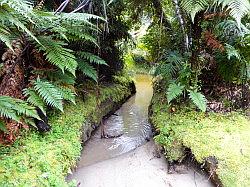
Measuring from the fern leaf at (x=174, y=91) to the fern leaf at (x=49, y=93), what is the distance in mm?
1436

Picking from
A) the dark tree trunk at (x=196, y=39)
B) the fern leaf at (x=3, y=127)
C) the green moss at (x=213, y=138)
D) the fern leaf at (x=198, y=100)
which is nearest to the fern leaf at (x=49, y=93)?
the fern leaf at (x=3, y=127)

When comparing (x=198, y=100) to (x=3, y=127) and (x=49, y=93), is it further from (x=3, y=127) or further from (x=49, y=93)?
(x=3, y=127)

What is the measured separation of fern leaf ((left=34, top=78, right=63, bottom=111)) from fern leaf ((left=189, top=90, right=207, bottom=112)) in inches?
67.1

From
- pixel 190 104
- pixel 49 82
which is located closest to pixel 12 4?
pixel 49 82

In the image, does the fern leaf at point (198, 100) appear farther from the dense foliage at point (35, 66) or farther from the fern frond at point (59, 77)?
the fern frond at point (59, 77)

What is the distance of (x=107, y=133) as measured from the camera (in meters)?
5.40

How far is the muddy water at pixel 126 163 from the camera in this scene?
13.0 feet

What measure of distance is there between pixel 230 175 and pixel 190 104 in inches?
52.8

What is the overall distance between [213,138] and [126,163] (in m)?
1.15

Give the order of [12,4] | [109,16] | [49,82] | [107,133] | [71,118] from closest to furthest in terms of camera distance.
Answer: [12,4]
[49,82]
[71,118]
[107,133]
[109,16]

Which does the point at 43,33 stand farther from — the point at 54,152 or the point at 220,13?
the point at 220,13

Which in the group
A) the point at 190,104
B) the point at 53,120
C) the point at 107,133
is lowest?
the point at 107,133

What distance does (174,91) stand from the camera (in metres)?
4.50

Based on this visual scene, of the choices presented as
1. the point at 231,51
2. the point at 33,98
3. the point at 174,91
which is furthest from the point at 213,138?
the point at 33,98
